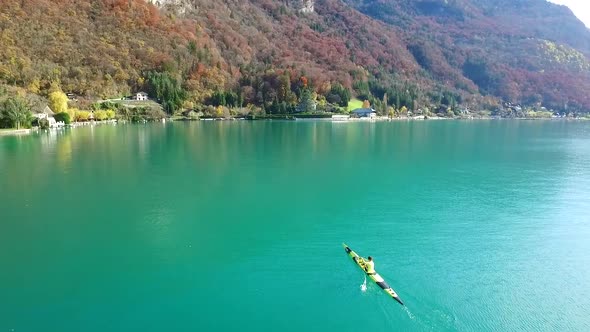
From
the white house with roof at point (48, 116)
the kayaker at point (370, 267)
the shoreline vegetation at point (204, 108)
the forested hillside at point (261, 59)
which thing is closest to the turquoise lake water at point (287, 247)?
the kayaker at point (370, 267)

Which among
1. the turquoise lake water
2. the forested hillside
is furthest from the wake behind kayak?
the forested hillside

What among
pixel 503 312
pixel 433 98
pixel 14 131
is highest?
pixel 433 98

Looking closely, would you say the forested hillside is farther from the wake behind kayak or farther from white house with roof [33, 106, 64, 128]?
the wake behind kayak

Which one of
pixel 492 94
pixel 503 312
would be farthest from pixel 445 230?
pixel 492 94

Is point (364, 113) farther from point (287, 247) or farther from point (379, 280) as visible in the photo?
point (379, 280)

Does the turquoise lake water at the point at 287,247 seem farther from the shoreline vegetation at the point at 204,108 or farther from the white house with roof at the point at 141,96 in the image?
the white house with roof at the point at 141,96

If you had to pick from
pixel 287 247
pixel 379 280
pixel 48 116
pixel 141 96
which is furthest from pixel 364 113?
pixel 379 280

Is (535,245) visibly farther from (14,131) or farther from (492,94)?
(492,94)
